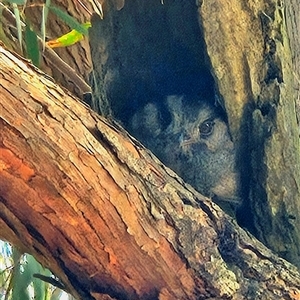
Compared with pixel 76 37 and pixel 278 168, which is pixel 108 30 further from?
pixel 278 168

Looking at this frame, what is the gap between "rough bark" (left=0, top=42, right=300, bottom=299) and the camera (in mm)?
720

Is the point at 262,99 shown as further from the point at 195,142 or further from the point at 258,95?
the point at 195,142

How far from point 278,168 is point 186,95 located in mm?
223

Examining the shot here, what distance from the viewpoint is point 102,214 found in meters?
0.75

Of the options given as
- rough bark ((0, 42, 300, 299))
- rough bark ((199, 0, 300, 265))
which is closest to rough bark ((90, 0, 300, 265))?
rough bark ((199, 0, 300, 265))

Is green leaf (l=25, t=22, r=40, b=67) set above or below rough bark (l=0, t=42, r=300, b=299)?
above

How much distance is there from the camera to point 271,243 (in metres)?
1.01

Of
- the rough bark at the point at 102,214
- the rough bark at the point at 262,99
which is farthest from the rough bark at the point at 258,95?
the rough bark at the point at 102,214

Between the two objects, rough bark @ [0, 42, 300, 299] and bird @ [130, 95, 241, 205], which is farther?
bird @ [130, 95, 241, 205]

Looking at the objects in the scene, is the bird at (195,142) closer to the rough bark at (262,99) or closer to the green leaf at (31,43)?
the rough bark at (262,99)

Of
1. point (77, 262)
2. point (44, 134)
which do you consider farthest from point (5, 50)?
point (77, 262)

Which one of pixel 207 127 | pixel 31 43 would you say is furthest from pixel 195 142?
pixel 31 43

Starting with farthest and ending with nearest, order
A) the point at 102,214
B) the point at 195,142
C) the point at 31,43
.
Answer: the point at 195,142, the point at 31,43, the point at 102,214

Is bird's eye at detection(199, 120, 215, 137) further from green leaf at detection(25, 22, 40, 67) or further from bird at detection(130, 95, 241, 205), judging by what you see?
green leaf at detection(25, 22, 40, 67)
